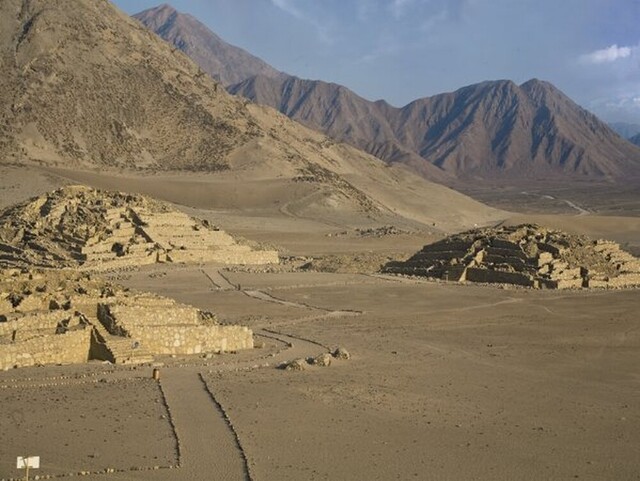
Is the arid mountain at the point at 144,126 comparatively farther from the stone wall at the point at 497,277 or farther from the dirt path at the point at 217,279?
the stone wall at the point at 497,277

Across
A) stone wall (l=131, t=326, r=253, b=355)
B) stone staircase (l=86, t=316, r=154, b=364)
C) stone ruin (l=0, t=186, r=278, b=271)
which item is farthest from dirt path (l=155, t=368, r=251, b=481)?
stone ruin (l=0, t=186, r=278, b=271)

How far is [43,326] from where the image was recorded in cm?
1430

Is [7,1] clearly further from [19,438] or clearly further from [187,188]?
[19,438]

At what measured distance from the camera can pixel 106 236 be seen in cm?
3672

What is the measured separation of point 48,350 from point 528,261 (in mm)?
22645

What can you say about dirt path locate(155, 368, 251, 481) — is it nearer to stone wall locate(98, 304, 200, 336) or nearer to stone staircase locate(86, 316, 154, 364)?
stone staircase locate(86, 316, 154, 364)

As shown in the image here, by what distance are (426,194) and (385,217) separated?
97.8 feet

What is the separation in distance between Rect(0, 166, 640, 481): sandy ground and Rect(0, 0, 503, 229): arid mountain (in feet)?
183

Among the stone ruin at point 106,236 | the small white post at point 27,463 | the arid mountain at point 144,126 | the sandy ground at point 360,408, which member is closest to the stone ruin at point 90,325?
the sandy ground at point 360,408

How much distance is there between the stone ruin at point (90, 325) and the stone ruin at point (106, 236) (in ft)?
56.2

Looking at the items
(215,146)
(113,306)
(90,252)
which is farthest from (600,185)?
(113,306)

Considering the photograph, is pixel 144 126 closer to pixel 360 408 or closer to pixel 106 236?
pixel 106 236

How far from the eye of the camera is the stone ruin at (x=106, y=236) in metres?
34.8

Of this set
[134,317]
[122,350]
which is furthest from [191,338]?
[122,350]
